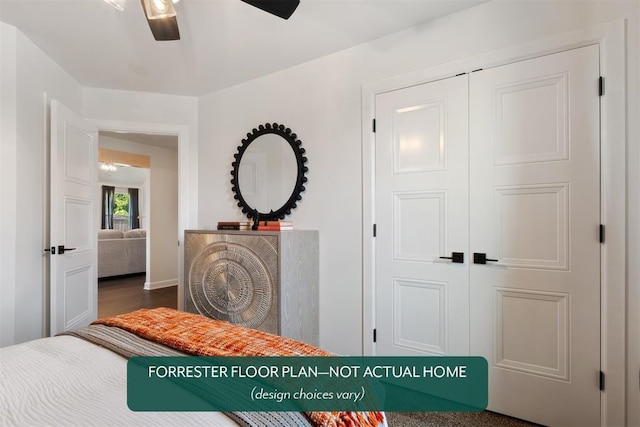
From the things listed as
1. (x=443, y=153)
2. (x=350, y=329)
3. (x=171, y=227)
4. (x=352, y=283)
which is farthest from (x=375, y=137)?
(x=171, y=227)

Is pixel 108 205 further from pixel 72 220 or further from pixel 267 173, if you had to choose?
pixel 267 173

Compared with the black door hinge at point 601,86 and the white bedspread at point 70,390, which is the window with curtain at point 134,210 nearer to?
the white bedspread at point 70,390

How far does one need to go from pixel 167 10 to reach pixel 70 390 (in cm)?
151

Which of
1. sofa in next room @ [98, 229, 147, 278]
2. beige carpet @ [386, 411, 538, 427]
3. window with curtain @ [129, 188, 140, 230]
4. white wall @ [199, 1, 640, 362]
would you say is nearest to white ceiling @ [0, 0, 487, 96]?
white wall @ [199, 1, 640, 362]

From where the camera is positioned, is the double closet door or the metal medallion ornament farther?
the metal medallion ornament

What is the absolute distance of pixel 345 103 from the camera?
2.48m

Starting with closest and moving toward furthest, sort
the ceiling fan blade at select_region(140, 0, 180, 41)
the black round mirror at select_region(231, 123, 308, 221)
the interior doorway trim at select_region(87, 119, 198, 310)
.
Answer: the ceiling fan blade at select_region(140, 0, 180, 41) → the black round mirror at select_region(231, 123, 308, 221) → the interior doorway trim at select_region(87, 119, 198, 310)

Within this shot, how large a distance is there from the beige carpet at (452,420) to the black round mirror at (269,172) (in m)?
1.62

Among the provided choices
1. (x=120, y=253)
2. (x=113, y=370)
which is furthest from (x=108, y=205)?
(x=113, y=370)

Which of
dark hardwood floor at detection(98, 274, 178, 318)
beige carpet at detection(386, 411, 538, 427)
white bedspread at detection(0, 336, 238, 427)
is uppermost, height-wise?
white bedspread at detection(0, 336, 238, 427)

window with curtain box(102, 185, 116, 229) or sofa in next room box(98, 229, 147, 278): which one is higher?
window with curtain box(102, 185, 116, 229)

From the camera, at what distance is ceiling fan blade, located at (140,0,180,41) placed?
1545 millimetres

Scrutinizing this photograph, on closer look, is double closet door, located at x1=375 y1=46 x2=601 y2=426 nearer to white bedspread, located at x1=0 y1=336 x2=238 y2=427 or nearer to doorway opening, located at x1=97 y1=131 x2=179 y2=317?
white bedspread, located at x1=0 y1=336 x2=238 y2=427

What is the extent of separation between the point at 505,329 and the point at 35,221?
10.4 ft
